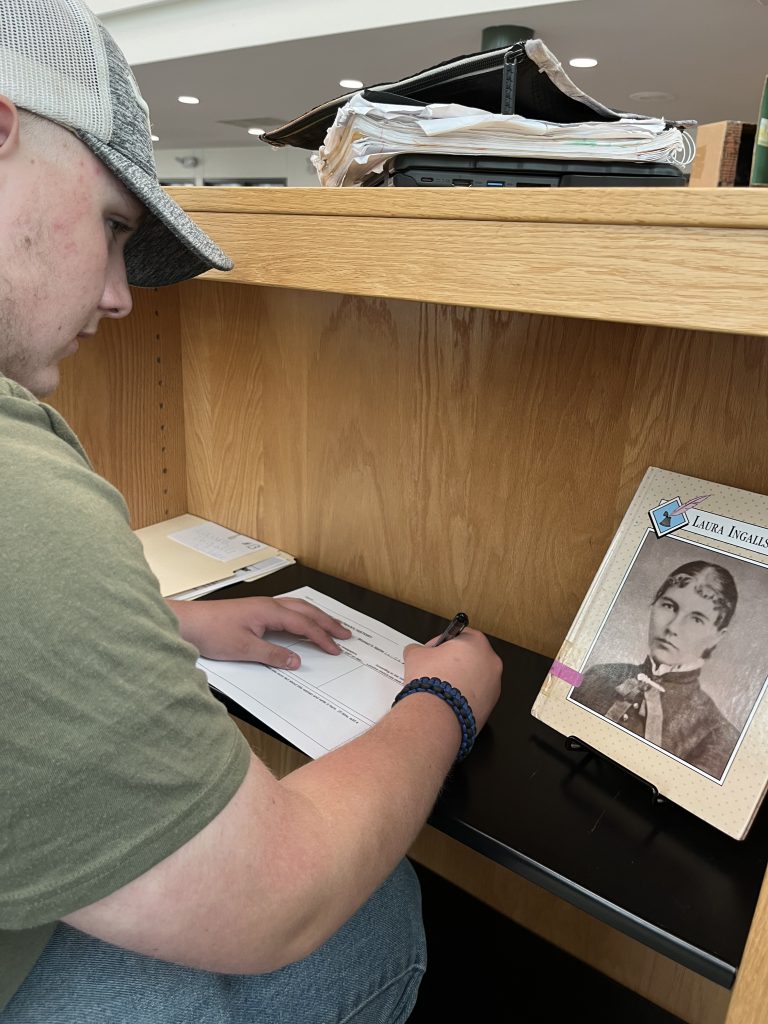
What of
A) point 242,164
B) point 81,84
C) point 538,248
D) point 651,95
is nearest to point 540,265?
point 538,248

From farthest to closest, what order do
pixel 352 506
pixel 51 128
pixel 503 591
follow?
pixel 352 506 < pixel 503 591 < pixel 51 128

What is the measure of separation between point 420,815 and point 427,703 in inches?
4.4

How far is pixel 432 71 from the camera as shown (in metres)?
0.64

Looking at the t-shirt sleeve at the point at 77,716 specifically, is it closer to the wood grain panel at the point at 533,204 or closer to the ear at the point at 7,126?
the ear at the point at 7,126

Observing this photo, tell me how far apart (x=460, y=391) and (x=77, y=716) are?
655mm

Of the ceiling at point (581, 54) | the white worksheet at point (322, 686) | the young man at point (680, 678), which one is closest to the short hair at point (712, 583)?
the young man at point (680, 678)

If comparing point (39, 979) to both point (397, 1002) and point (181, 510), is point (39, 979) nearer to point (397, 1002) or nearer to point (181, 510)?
point (397, 1002)

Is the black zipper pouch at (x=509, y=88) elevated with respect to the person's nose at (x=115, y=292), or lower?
elevated

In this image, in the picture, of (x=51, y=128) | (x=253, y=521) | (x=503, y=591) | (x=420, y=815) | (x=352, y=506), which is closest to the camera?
(x=51, y=128)

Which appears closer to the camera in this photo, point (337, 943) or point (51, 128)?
point (51, 128)

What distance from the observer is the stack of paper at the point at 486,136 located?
578 millimetres

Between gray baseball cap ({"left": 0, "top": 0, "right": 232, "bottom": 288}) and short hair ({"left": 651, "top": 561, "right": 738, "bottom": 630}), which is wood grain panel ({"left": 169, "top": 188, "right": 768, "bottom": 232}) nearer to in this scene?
gray baseball cap ({"left": 0, "top": 0, "right": 232, "bottom": 288})

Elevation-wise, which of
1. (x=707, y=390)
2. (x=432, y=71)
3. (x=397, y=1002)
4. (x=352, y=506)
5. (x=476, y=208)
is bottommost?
(x=397, y=1002)

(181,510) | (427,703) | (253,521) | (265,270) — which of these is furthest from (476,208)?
(181,510)
